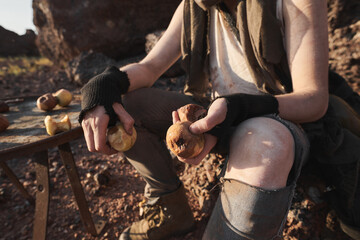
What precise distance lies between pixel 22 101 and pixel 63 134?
129 cm

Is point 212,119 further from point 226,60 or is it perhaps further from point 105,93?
point 226,60

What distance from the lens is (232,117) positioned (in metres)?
1.02

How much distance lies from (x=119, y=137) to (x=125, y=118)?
0.37 feet

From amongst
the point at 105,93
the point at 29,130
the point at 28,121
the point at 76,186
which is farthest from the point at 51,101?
the point at 105,93

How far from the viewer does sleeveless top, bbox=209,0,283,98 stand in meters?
1.56

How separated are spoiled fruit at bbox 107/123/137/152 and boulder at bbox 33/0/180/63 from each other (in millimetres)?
4380

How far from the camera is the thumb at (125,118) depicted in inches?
47.9

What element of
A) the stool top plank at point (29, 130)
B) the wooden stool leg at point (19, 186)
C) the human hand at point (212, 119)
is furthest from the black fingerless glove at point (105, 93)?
the wooden stool leg at point (19, 186)

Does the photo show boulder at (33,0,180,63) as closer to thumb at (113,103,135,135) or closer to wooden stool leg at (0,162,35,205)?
wooden stool leg at (0,162,35,205)

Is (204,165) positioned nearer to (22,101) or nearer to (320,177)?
(320,177)

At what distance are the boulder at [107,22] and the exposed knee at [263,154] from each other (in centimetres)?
468

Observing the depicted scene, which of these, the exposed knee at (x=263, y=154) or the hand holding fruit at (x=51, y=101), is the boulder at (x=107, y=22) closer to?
the hand holding fruit at (x=51, y=101)

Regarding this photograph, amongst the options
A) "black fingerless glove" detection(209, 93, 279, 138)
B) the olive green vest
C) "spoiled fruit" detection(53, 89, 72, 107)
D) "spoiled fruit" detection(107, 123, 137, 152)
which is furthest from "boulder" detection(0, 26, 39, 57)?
"black fingerless glove" detection(209, 93, 279, 138)

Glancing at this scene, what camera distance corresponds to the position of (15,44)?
33.4ft
